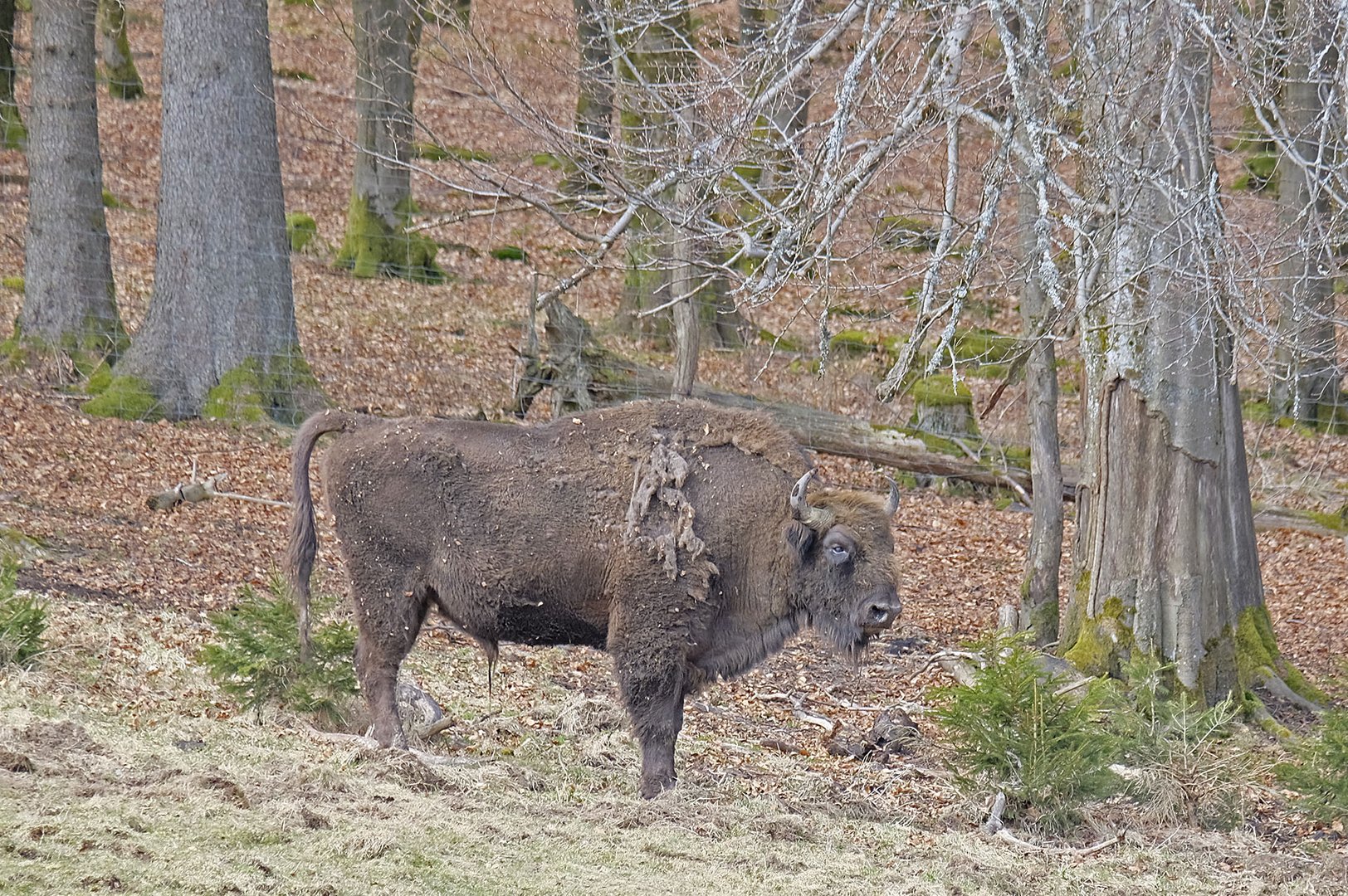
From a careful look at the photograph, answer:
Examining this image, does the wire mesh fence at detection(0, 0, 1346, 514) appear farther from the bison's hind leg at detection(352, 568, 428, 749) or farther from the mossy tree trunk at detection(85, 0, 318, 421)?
the bison's hind leg at detection(352, 568, 428, 749)

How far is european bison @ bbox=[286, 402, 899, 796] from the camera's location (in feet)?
24.2

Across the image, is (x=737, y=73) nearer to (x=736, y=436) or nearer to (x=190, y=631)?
(x=736, y=436)

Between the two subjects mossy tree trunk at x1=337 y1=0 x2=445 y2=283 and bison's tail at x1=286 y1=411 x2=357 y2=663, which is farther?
mossy tree trunk at x1=337 y1=0 x2=445 y2=283

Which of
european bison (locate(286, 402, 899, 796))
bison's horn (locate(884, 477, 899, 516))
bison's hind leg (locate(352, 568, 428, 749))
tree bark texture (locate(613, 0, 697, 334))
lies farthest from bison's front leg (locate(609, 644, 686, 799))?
tree bark texture (locate(613, 0, 697, 334))

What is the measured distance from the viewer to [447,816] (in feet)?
19.1

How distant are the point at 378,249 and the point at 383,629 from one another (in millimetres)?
13870

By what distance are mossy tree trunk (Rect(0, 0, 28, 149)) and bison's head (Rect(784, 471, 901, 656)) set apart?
509 inches

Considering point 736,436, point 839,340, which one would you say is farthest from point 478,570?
point 839,340

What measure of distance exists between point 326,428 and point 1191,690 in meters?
5.82

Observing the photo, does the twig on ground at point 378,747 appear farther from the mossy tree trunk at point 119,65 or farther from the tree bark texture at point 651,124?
the mossy tree trunk at point 119,65

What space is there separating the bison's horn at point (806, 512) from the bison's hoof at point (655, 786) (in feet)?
4.79

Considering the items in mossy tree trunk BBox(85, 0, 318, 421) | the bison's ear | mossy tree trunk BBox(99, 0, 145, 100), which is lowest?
the bison's ear

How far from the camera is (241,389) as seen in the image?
1371 cm

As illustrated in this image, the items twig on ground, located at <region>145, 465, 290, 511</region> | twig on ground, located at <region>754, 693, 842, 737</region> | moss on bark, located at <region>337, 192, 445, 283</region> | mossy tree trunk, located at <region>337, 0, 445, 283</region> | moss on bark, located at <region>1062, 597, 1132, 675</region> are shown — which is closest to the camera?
twig on ground, located at <region>754, 693, 842, 737</region>
